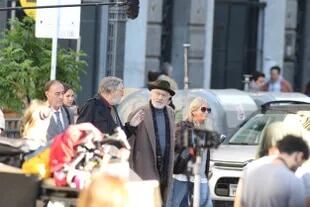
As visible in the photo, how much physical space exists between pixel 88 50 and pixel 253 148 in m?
12.6

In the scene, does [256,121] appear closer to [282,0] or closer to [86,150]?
[86,150]

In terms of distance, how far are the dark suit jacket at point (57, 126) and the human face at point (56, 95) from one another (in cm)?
12

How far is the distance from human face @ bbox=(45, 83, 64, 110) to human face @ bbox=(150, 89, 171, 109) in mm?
1006

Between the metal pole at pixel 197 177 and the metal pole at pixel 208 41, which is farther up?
the metal pole at pixel 208 41

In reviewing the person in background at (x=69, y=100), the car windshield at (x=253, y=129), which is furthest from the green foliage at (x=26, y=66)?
the car windshield at (x=253, y=129)

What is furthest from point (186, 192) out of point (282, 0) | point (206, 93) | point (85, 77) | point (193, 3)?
point (282, 0)

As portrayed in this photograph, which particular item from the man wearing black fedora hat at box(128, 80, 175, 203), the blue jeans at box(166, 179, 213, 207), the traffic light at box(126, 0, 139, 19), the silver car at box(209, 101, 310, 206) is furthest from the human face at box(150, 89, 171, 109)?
the traffic light at box(126, 0, 139, 19)

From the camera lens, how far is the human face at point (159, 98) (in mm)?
12984

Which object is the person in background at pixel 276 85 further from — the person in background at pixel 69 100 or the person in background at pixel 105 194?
the person in background at pixel 105 194

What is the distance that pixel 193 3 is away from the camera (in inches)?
1190

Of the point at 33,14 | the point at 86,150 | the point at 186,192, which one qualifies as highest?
the point at 33,14

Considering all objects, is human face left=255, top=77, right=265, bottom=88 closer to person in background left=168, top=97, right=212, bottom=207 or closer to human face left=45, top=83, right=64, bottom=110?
person in background left=168, top=97, right=212, bottom=207

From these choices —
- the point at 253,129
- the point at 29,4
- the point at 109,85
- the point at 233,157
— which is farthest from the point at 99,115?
the point at 29,4

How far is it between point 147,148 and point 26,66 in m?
3.70
